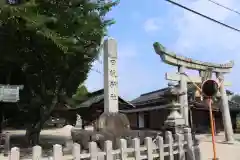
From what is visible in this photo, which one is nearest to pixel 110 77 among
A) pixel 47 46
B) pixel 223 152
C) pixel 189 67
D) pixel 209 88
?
pixel 209 88

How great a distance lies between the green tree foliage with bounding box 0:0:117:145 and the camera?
10.6 meters

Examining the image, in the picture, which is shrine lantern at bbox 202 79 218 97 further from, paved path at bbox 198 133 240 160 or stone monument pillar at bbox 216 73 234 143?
stone monument pillar at bbox 216 73 234 143

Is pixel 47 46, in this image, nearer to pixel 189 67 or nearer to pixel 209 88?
pixel 209 88

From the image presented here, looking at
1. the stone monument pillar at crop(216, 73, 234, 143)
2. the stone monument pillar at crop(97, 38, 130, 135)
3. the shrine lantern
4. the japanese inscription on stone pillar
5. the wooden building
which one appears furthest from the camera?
the wooden building

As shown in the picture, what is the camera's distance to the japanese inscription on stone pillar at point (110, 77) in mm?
9383

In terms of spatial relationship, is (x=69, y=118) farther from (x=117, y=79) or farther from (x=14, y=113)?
(x=117, y=79)

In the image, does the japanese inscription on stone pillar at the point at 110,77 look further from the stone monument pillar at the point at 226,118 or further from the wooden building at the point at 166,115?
the wooden building at the point at 166,115

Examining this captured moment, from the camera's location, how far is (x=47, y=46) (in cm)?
1211

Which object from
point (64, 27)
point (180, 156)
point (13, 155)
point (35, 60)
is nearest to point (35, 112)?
point (35, 60)

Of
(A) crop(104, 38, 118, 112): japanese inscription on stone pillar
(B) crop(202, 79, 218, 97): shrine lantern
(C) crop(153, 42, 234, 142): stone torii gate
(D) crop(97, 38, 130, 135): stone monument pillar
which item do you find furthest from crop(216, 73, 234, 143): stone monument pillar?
(B) crop(202, 79, 218, 97): shrine lantern

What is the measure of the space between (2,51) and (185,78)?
958 cm

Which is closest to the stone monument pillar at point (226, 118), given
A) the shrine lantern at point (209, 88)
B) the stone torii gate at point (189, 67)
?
the stone torii gate at point (189, 67)

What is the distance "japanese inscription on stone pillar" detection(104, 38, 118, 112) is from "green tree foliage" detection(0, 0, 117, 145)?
2300mm

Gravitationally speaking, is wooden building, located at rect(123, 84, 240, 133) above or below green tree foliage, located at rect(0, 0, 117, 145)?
below
